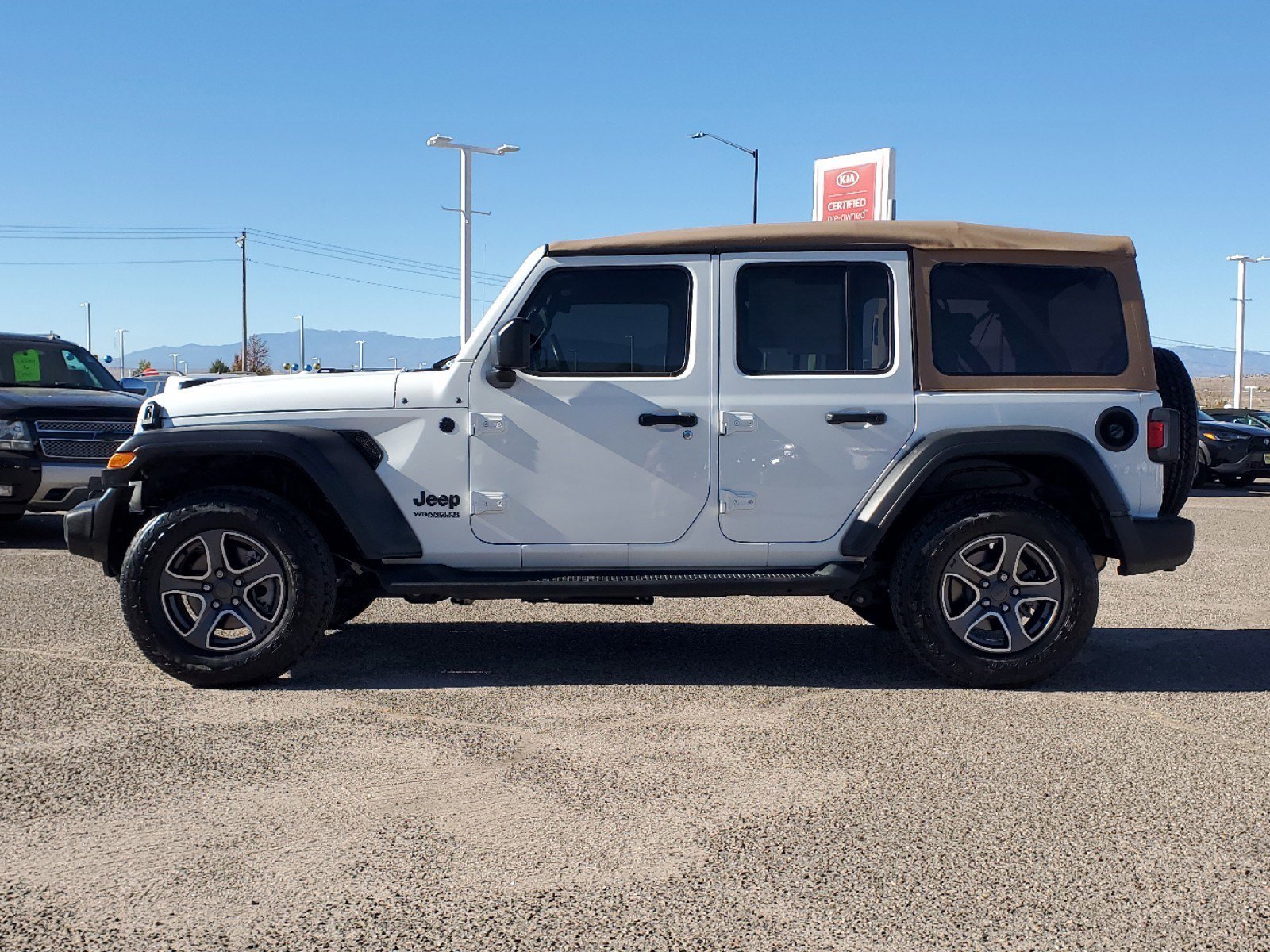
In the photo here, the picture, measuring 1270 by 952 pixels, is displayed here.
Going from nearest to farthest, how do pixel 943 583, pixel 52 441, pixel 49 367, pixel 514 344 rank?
1. pixel 514 344
2. pixel 943 583
3. pixel 52 441
4. pixel 49 367

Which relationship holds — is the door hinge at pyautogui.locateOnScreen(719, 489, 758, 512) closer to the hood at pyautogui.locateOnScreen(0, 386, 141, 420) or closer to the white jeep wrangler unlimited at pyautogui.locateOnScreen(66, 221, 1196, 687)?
the white jeep wrangler unlimited at pyautogui.locateOnScreen(66, 221, 1196, 687)

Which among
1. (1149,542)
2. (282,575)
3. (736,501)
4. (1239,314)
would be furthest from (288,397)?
(1239,314)

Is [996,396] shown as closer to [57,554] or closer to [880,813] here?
[880,813]

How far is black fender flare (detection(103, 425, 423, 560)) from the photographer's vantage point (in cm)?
526

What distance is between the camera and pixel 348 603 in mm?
6438

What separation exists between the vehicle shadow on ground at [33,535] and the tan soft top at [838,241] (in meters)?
6.89

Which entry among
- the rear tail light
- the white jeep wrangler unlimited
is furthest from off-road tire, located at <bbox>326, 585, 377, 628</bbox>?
the rear tail light

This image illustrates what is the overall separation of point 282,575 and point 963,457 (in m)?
3.11

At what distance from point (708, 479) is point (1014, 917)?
9.00 feet

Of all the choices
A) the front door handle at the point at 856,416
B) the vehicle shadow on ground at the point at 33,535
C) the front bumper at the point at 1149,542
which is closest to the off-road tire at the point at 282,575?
the front door handle at the point at 856,416

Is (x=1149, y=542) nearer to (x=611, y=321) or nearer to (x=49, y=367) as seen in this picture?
(x=611, y=321)

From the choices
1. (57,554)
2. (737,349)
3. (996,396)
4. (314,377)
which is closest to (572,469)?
(737,349)

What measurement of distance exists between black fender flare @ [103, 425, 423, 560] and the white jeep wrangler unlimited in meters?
0.01

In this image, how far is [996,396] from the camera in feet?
17.8
